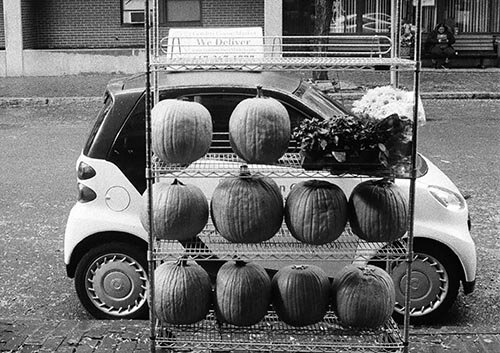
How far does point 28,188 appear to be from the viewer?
10977 mm

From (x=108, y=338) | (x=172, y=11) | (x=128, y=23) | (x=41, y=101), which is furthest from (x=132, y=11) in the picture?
(x=108, y=338)

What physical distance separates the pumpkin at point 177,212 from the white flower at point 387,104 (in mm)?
1067

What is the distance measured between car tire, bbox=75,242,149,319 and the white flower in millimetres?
2300

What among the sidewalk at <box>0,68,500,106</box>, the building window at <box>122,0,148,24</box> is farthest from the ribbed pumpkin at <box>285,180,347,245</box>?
the building window at <box>122,0,148,24</box>

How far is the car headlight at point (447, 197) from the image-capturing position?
636 centimetres

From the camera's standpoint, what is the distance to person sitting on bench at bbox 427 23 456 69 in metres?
25.0

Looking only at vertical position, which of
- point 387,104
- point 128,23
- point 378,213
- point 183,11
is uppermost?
point 183,11

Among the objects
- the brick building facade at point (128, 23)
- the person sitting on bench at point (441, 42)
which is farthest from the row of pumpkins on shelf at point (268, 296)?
the person sitting on bench at point (441, 42)

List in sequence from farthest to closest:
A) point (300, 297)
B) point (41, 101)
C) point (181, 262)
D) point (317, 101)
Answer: point (41, 101), point (317, 101), point (181, 262), point (300, 297)

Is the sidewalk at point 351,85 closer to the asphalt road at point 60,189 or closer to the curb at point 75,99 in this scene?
the curb at point 75,99

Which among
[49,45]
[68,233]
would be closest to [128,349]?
[68,233]

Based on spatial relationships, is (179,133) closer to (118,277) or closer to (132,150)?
(132,150)

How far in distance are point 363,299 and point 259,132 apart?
1104 mm

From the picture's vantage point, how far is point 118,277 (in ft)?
20.7
